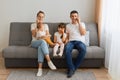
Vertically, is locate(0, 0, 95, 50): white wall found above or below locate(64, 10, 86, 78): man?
above

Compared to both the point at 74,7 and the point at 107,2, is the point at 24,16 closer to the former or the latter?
the point at 74,7

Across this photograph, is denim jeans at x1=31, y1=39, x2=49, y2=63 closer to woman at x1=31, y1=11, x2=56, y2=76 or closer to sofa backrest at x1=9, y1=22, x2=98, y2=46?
woman at x1=31, y1=11, x2=56, y2=76

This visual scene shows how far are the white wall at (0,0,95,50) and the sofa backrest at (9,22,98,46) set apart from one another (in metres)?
0.34

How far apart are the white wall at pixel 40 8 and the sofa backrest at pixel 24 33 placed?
34 cm

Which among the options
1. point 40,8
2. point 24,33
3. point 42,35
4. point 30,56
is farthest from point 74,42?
point 40,8

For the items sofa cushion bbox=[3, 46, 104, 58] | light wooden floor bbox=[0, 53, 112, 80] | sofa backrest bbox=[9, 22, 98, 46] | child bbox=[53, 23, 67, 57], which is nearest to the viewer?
light wooden floor bbox=[0, 53, 112, 80]

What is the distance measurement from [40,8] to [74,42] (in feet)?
4.03

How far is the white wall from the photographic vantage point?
453 centimetres

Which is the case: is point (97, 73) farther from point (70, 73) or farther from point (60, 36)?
point (60, 36)

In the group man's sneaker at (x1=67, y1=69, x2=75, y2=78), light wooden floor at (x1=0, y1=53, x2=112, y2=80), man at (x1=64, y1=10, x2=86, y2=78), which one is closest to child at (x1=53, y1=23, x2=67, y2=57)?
man at (x1=64, y1=10, x2=86, y2=78)

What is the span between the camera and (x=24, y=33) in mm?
4234

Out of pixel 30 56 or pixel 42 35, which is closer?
pixel 30 56

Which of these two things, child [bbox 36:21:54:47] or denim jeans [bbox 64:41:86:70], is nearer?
denim jeans [bbox 64:41:86:70]

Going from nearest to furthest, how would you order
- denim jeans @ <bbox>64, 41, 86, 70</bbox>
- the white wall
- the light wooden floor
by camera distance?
the light wooden floor < denim jeans @ <bbox>64, 41, 86, 70</bbox> < the white wall
